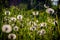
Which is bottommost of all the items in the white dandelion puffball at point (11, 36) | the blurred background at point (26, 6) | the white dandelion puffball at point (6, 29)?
the white dandelion puffball at point (11, 36)

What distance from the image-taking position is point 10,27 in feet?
4.94

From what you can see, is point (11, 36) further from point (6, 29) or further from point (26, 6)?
point (26, 6)

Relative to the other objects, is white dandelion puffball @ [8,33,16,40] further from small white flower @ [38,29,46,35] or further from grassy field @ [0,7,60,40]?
small white flower @ [38,29,46,35]

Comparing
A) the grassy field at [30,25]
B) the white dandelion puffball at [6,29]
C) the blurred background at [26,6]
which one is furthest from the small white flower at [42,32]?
the white dandelion puffball at [6,29]

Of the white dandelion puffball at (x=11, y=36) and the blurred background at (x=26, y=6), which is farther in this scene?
the blurred background at (x=26, y=6)

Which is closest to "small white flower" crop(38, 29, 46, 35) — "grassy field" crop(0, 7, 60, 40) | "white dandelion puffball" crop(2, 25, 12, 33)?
"grassy field" crop(0, 7, 60, 40)

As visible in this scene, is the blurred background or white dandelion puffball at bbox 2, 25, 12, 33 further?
the blurred background

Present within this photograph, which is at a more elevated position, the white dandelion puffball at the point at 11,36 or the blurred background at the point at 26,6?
the blurred background at the point at 26,6

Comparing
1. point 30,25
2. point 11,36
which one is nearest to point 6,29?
point 11,36

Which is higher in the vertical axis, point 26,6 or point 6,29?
point 26,6

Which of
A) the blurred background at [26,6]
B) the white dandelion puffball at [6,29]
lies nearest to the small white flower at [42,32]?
the blurred background at [26,6]

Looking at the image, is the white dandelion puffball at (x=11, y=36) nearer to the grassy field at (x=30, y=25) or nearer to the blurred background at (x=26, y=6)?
the grassy field at (x=30, y=25)

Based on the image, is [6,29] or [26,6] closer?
[6,29]

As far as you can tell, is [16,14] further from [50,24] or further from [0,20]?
[50,24]
